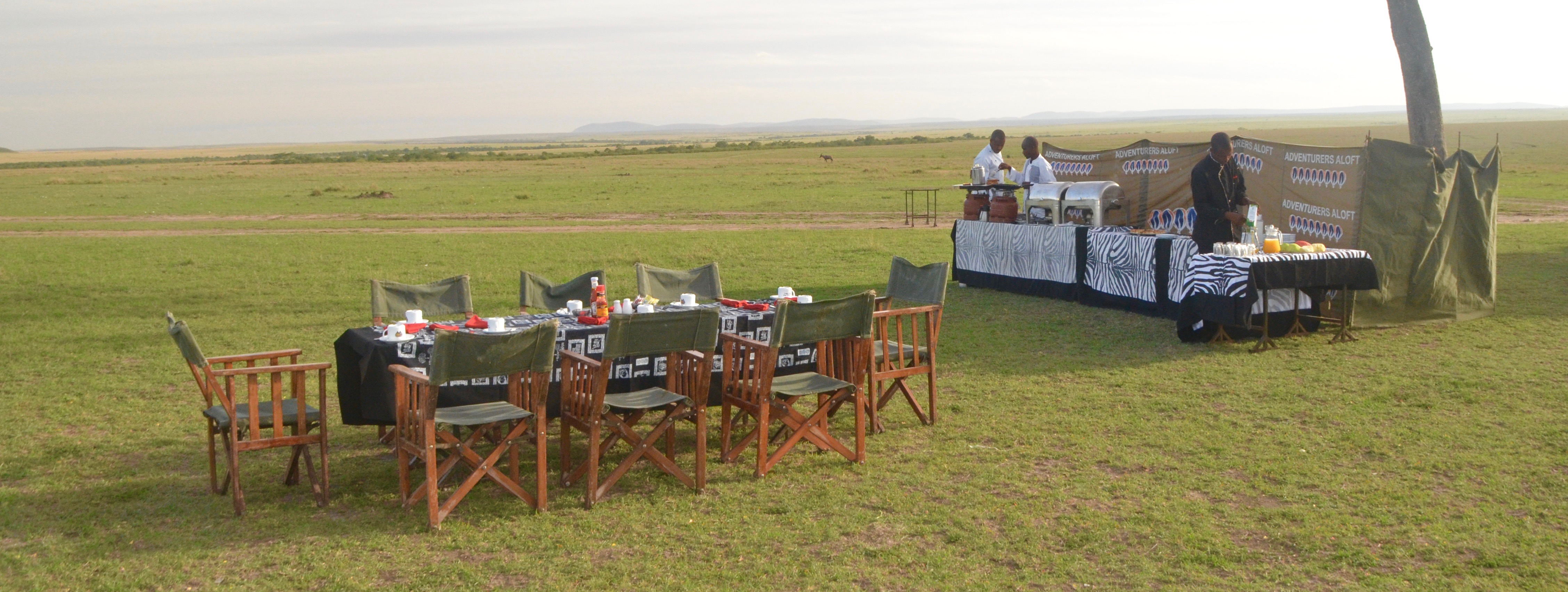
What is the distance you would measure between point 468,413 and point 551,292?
85.8 inches

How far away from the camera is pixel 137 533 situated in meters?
5.03

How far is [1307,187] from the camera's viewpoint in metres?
10.5

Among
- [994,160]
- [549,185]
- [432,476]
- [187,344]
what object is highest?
[994,160]

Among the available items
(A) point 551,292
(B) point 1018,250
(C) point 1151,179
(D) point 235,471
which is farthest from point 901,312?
(C) point 1151,179

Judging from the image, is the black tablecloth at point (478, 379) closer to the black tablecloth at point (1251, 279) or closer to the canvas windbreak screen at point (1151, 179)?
the black tablecloth at point (1251, 279)

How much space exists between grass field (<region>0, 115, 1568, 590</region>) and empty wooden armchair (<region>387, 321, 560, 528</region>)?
0.16m

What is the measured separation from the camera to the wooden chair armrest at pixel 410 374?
4910 millimetres

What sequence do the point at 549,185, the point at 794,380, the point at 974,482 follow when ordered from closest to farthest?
the point at 974,482, the point at 794,380, the point at 549,185

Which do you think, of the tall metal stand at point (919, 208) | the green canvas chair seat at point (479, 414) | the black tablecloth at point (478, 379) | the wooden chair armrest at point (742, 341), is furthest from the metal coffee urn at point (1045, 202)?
the green canvas chair seat at point (479, 414)

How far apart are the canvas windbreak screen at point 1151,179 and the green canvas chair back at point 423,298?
6733 mm

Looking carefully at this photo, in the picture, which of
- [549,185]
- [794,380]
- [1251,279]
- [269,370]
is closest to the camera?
[269,370]

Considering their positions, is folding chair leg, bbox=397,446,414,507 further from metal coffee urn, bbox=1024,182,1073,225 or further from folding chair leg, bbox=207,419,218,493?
metal coffee urn, bbox=1024,182,1073,225

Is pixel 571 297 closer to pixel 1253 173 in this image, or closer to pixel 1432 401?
pixel 1432 401

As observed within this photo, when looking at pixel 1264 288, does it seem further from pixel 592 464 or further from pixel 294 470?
pixel 294 470
